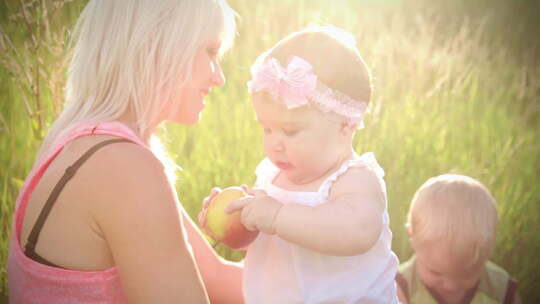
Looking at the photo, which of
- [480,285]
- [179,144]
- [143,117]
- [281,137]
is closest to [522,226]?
[480,285]

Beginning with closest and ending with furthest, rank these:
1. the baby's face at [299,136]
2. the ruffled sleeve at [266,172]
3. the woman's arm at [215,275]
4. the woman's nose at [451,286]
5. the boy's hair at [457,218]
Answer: the baby's face at [299,136] → the ruffled sleeve at [266,172] → the woman's arm at [215,275] → the boy's hair at [457,218] → the woman's nose at [451,286]

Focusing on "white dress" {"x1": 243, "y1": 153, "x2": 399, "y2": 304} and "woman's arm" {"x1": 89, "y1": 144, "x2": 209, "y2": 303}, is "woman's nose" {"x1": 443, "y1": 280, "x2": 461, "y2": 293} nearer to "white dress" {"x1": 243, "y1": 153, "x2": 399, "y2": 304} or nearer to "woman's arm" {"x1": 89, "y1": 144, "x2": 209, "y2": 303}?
"white dress" {"x1": 243, "y1": 153, "x2": 399, "y2": 304}

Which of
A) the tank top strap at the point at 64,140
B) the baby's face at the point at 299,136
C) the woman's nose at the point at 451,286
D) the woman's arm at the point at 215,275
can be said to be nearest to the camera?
the tank top strap at the point at 64,140

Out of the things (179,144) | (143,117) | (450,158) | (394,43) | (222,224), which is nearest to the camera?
(143,117)

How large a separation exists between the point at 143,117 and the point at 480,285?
7.44 feet

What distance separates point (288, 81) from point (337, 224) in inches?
21.2

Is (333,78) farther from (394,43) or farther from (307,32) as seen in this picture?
(394,43)

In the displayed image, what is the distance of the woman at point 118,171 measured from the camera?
1949 millimetres

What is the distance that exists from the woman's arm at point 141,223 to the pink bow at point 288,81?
52cm

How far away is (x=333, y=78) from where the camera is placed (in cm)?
229

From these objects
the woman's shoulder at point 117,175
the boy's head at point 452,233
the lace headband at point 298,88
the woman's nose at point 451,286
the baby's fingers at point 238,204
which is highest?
the lace headband at point 298,88

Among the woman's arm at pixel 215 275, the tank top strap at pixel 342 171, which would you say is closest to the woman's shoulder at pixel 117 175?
the tank top strap at pixel 342 171

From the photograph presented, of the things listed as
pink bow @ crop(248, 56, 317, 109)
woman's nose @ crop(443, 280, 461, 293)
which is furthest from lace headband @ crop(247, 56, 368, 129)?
woman's nose @ crop(443, 280, 461, 293)

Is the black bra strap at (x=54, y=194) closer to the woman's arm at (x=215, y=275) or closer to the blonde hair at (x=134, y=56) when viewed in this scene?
the blonde hair at (x=134, y=56)
